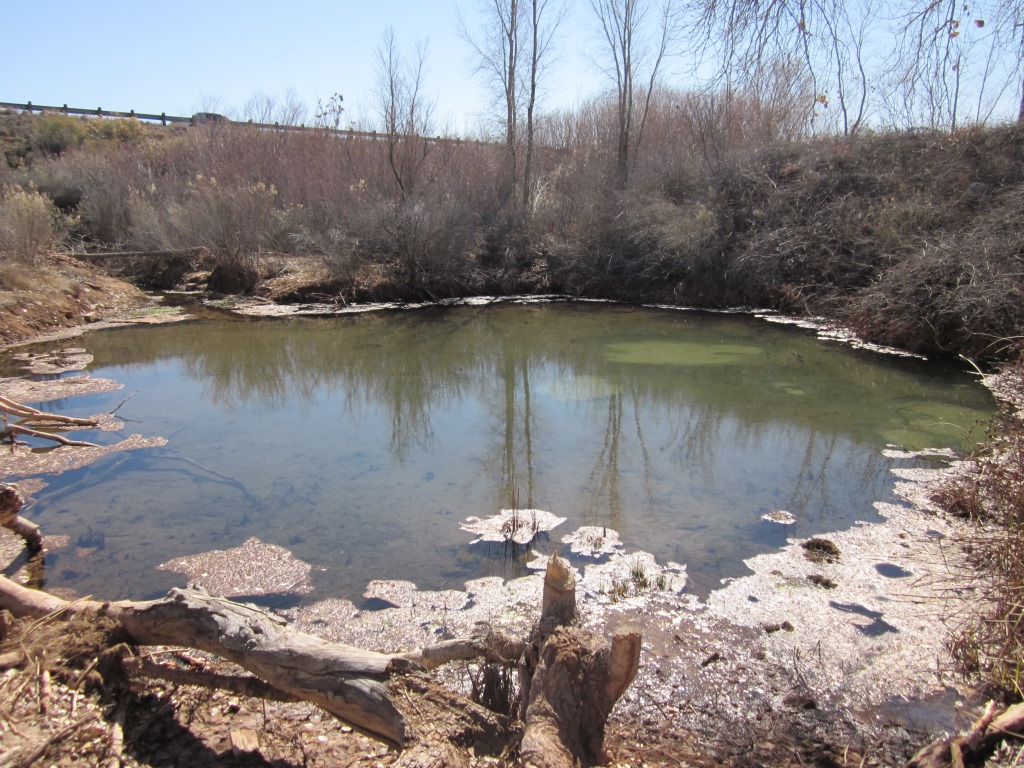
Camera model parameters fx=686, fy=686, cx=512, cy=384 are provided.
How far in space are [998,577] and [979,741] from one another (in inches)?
92.1

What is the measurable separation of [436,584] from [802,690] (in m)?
2.28

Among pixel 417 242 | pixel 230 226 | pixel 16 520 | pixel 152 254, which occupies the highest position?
Result: pixel 230 226

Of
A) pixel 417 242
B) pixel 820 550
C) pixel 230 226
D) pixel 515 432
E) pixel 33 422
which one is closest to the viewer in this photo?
pixel 820 550

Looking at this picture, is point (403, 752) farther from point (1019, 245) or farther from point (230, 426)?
point (1019, 245)

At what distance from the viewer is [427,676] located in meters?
2.73

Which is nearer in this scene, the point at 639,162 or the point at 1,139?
the point at 639,162

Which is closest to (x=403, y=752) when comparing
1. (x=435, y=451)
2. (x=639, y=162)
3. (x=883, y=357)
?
(x=435, y=451)

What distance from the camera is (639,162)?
65.5 feet

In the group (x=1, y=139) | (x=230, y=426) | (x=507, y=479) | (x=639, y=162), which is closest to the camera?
(x=507, y=479)

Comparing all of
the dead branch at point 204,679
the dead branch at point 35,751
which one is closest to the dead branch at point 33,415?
the dead branch at point 204,679

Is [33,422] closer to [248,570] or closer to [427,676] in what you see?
[248,570]

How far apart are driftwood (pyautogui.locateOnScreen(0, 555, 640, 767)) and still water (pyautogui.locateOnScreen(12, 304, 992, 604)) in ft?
5.18

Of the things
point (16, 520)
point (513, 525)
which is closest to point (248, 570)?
point (16, 520)

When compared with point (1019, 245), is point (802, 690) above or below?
below
